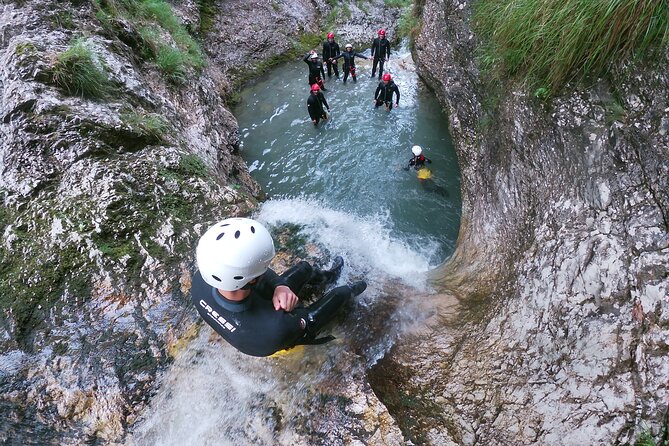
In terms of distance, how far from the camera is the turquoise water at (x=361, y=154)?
7629 millimetres

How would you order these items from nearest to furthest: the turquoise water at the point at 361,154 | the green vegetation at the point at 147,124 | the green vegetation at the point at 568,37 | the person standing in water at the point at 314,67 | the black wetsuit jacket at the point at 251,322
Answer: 1. the black wetsuit jacket at the point at 251,322
2. the green vegetation at the point at 568,37
3. the green vegetation at the point at 147,124
4. the turquoise water at the point at 361,154
5. the person standing in water at the point at 314,67

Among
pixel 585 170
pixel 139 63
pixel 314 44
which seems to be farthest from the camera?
pixel 314 44

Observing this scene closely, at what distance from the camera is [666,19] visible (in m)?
3.05

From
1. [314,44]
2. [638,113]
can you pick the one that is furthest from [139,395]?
[314,44]

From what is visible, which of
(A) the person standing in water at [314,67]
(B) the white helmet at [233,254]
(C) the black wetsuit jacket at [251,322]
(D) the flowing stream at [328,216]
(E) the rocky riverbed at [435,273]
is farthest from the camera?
(A) the person standing in water at [314,67]

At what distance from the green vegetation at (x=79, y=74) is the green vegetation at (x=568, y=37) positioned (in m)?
5.75

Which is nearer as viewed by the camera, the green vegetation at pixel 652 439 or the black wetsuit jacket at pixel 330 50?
the green vegetation at pixel 652 439

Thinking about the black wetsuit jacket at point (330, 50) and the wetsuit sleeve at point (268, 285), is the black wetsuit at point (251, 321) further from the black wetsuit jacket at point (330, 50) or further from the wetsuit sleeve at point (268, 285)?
the black wetsuit jacket at point (330, 50)

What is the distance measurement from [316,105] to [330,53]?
3934 mm

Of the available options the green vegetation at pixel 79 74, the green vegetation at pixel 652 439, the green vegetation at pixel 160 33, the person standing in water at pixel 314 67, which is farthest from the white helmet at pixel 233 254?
the person standing in water at pixel 314 67

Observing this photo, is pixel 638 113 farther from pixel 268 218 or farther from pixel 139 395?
pixel 139 395

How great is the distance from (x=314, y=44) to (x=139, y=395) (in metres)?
13.9

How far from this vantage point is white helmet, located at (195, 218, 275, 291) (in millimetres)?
2666

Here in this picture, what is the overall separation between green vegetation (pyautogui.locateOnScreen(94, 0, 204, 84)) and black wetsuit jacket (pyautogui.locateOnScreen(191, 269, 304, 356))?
6.95 meters
